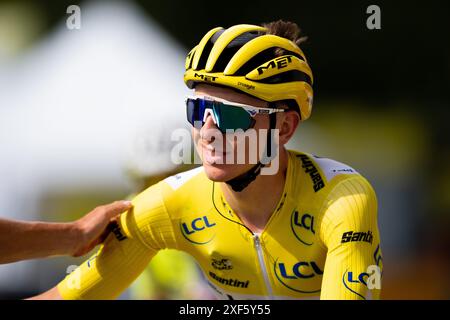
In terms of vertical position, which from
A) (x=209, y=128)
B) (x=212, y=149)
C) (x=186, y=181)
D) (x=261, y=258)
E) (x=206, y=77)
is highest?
(x=206, y=77)

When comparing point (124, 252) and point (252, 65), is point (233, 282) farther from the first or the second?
point (252, 65)

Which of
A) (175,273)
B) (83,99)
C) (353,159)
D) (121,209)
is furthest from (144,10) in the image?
(121,209)

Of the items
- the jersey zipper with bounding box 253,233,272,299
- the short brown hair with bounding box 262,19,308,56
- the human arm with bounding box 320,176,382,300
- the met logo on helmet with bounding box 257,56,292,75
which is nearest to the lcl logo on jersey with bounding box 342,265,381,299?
the human arm with bounding box 320,176,382,300

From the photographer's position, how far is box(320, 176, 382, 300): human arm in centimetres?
353

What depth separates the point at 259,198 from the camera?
4.03 meters

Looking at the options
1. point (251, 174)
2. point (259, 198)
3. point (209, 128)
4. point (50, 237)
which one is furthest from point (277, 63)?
point (50, 237)

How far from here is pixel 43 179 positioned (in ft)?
29.9

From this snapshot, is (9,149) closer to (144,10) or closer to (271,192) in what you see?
(144,10)

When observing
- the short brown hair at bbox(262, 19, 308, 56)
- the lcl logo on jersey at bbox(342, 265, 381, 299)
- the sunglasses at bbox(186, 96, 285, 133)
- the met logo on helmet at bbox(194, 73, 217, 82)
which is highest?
the short brown hair at bbox(262, 19, 308, 56)

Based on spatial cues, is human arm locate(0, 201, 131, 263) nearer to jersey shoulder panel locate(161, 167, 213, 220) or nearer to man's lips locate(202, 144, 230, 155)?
jersey shoulder panel locate(161, 167, 213, 220)

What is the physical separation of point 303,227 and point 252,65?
34.7 inches

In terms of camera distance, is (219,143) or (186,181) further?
(186,181)

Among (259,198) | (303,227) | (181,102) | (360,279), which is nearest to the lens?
(360,279)

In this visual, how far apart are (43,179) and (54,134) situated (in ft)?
1.91
